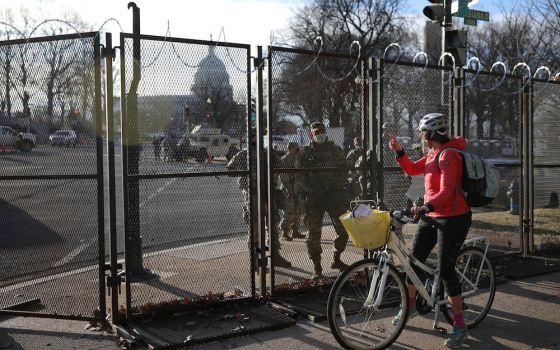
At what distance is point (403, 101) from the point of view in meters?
7.34

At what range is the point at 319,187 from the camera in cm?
697

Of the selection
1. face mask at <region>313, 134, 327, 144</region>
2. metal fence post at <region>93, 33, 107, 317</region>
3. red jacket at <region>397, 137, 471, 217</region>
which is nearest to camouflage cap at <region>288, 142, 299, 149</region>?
face mask at <region>313, 134, 327, 144</region>

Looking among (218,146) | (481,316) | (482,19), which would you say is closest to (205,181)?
(218,146)

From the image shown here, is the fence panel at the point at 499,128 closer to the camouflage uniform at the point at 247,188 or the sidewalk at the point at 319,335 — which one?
the sidewalk at the point at 319,335

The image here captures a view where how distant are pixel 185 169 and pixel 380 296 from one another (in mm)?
2305

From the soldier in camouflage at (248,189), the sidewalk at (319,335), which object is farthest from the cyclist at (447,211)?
the soldier in camouflage at (248,189)

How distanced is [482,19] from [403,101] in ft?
10.5

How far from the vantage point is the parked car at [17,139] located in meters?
5.56

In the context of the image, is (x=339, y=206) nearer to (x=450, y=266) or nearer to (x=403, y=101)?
(x=403, y=101)

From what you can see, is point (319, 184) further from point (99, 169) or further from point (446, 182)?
point (99, 169)

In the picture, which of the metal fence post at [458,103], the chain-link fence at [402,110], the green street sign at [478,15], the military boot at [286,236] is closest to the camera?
the chain-link fence at [402,110]

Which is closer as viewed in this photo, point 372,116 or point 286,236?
point 372,116

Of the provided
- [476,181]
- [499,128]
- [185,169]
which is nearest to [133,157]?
[185,169]

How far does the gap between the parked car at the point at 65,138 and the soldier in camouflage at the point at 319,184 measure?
99.5 inches
